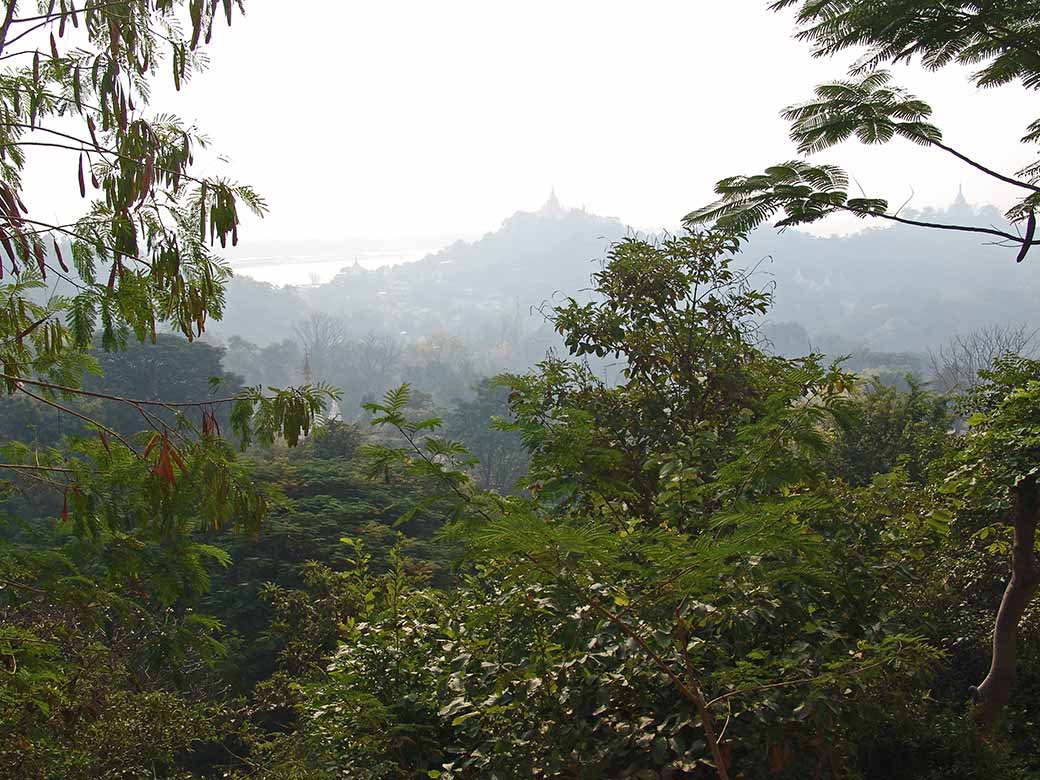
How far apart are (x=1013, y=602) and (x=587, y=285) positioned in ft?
263

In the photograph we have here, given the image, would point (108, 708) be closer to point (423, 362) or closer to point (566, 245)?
point (423, 362)

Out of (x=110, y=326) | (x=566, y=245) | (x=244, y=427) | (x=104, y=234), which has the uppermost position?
(x=566, y=245)

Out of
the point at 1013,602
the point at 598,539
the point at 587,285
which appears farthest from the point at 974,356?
the point at 587,285

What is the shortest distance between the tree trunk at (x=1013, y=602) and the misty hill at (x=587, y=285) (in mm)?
66758

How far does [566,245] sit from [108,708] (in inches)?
4620

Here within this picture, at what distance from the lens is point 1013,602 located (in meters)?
3.79

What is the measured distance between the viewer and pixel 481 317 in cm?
9888

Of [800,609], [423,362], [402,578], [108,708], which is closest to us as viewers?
[800,609]

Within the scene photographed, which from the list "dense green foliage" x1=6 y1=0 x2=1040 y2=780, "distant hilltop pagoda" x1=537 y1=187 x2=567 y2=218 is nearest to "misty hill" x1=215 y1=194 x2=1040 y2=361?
"distant hilltop pagoda" x1=537 y1=187 x2=567 y2=218

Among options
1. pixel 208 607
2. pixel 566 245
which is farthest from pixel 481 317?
pixel 208 607

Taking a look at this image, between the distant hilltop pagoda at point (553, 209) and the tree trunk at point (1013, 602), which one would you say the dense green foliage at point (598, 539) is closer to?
the tree trunk at point (1013, 602)

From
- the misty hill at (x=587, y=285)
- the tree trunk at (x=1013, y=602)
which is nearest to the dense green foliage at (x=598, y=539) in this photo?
the tree trunk at (x=1013, y=602)

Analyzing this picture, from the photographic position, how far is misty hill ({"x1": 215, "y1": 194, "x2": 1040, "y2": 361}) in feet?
263

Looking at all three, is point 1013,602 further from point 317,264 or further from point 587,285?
point 317,264
